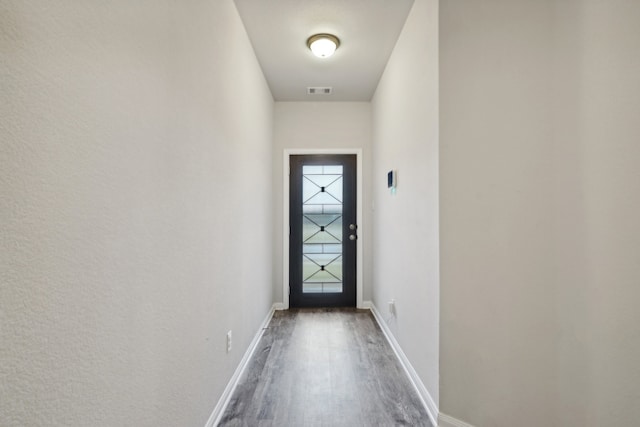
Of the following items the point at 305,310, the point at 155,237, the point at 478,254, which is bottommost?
the point at 305,310

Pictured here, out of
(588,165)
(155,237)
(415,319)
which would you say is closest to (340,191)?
(415,319)

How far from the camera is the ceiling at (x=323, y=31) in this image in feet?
7.60

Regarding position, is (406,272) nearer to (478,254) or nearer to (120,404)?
(478,254)

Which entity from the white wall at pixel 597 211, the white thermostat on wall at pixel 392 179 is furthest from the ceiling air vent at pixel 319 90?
the white wall at pixel 597 211

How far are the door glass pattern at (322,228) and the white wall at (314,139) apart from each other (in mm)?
300

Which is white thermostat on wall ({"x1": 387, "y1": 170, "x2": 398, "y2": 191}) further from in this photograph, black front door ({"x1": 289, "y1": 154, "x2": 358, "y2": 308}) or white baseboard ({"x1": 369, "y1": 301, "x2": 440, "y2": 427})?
white baseboard ({"x1": 369, "y1": 301, "x2": 440, "y2": 427})

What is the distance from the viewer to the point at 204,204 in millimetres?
1683

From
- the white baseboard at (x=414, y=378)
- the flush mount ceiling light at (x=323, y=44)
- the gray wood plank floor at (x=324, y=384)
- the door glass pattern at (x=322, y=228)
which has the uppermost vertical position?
the flush mount ceiling light at (x=323, y=44)

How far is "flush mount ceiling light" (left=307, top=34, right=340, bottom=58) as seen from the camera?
2648 mm

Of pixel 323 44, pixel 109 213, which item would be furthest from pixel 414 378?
pixel 323 44

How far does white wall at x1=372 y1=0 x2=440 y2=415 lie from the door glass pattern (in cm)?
92

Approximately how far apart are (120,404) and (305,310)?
124 inches

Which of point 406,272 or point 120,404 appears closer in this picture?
point 120,404

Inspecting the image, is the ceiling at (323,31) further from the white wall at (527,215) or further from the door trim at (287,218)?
the white wall at (527,215)
